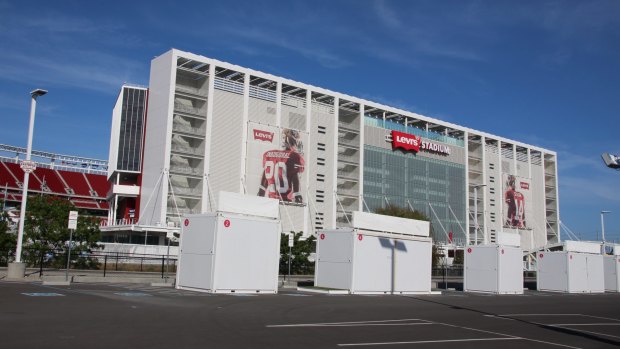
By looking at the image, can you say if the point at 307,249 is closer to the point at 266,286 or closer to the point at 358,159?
the point at 266,286

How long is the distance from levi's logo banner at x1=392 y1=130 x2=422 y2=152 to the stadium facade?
0.57ft

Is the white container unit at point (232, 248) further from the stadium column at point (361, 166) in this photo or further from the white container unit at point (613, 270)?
the stadium column at point (361, 166)

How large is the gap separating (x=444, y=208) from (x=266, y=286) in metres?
80.8

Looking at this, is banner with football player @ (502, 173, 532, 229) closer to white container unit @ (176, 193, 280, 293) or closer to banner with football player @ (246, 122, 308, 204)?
banner with football player @ (246, 122, 308, 204)

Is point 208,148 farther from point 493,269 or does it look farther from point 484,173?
point 484,173

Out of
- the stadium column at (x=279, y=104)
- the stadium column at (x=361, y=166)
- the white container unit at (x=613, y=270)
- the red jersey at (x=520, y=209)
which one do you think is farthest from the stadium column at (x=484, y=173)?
the white container unit at (x=613, y=270)

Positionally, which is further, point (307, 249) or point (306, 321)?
point (307, 249)

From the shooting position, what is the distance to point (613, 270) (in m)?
44.8

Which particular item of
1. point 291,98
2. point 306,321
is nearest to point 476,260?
point 306,321

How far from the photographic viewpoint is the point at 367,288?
2545 cm

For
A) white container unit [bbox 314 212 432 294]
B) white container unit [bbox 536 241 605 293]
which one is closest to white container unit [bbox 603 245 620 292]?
white container unit [bbox 536 241 605 293]

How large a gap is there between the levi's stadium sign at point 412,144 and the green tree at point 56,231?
60996mm

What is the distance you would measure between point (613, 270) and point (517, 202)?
213 feet

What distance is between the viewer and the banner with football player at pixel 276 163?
73312 millimetres
